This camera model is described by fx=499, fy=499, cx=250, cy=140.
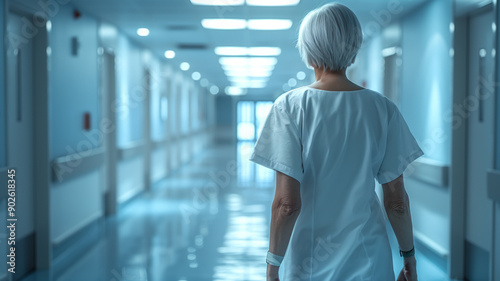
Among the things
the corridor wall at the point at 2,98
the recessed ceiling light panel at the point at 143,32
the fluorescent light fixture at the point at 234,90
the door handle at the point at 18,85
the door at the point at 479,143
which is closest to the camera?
the corridor wall at the point at 2,98

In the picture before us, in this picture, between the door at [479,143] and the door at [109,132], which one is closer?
the door at [479,143]

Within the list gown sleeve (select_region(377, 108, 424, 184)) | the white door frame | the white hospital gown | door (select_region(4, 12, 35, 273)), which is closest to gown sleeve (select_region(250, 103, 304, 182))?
the white hospital gown

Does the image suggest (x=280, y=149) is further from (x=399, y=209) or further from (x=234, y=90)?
(x=234, y=90)

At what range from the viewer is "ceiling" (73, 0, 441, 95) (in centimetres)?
587

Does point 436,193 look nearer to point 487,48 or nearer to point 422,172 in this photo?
point 422,172

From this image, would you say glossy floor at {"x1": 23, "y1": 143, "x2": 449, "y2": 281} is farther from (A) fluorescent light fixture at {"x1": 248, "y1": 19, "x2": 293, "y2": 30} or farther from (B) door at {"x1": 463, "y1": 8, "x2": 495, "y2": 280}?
(A) fluorescent light fixture at {"x1": 248, "y1": 19, "x2": 293, "y2": 30}

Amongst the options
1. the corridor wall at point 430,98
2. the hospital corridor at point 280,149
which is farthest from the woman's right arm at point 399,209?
the corridor wall at point 430,98

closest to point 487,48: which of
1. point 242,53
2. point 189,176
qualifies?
point 242,53

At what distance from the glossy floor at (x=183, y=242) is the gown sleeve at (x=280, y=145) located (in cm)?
311

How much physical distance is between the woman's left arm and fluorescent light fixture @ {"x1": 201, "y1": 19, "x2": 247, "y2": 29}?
19.1 feet

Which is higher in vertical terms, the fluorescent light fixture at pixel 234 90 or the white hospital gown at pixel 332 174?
the fluorescent light fixture at pixel 234 90

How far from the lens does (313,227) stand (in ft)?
4.43

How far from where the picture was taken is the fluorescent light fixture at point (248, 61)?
11.5 metres

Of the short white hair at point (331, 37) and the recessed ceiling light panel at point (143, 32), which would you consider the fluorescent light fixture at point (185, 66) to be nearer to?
the recessed ceiling light panel at point (143, 32)
